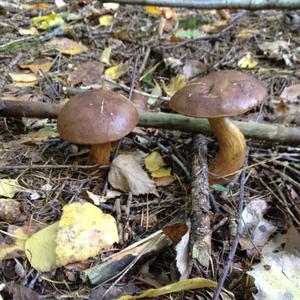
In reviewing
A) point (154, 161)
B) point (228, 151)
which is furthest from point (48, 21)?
point (228, 151)

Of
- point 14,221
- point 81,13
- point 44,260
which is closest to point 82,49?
point 81,13

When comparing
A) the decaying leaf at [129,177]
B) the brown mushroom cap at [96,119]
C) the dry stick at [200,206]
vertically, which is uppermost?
the brown mushroom cap at [96,119]

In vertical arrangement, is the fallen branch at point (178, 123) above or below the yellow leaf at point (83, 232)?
above

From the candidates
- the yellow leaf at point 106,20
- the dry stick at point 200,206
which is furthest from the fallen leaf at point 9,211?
the yellow leaf at point 106,20

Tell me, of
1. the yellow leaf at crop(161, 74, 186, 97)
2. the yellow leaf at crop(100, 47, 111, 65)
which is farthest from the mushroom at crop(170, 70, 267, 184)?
the yellow leaf at crop(100, 47, 111, 65)

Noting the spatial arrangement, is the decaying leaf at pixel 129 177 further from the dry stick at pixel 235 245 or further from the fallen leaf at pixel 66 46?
the fallen leaf at pixel 66 46

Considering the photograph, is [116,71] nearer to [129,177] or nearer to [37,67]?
[37,67]
